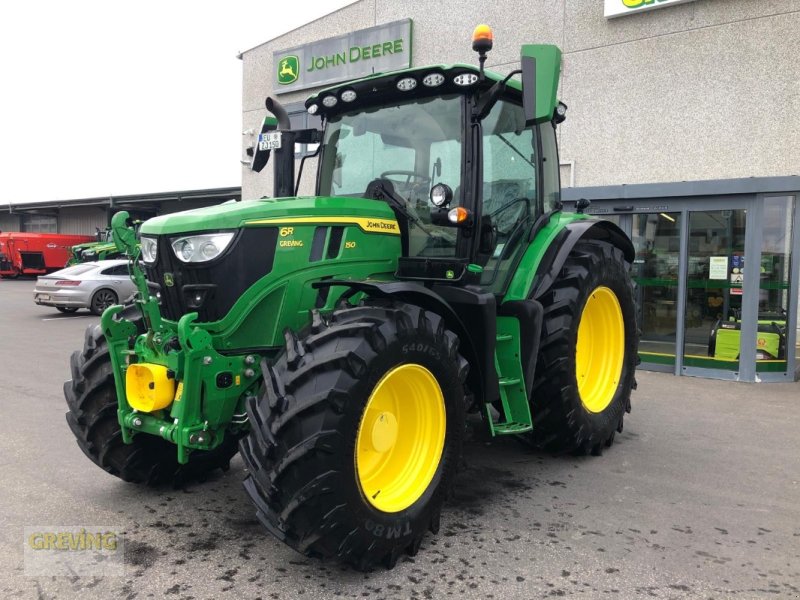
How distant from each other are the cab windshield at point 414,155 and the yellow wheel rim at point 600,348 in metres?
1.67

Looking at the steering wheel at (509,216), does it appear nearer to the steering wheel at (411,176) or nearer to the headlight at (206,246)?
the steering wheel at (411,176)

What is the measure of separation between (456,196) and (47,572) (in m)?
2.87

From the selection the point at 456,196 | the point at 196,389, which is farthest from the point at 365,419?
the point at 456,196

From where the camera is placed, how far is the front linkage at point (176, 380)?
10.0 feet

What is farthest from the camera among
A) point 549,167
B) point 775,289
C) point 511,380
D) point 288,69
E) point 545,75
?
point 288,69

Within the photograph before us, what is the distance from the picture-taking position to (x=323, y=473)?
2.70 metres

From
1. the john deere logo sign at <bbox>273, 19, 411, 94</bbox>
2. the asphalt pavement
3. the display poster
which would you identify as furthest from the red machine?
the display poster

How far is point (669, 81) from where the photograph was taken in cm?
1081

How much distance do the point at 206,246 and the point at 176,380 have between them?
2.21 feet

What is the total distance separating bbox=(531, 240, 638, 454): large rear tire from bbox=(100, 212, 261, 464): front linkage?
203cm

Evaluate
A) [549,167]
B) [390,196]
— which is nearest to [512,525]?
[390,196]

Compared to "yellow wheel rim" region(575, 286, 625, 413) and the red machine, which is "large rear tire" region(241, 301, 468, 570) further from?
the red machine

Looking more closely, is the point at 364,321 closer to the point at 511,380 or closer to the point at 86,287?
the point at 511,380

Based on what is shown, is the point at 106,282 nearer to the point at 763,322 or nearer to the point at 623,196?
the point at 623,196
